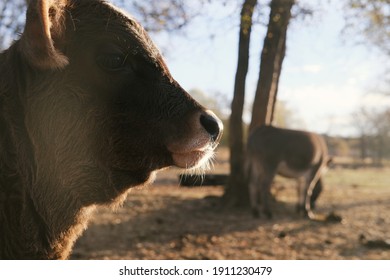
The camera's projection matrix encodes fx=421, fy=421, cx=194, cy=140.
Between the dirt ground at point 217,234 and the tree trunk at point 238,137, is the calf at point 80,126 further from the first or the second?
the tree trunk at point 238,137

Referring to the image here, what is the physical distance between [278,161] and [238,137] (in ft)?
3.91

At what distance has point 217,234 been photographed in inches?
302

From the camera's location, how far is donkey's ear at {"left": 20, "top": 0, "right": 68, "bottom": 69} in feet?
5.68

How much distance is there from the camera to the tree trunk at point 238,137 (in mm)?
10102

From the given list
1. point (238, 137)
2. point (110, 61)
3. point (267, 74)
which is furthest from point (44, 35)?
point (238, 137)

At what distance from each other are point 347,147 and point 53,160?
57036 mm

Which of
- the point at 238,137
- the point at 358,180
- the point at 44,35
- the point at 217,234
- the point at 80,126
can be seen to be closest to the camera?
the point at 44,35

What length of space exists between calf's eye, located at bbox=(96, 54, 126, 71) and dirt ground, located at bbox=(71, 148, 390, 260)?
308cm

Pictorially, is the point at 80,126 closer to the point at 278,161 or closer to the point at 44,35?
the point at 44,35

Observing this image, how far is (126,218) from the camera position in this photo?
8.38 metres

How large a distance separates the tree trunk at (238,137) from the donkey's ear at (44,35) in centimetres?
822

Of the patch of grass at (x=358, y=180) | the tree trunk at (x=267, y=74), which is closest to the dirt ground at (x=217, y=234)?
the tree trunk at (x=267, y=74)

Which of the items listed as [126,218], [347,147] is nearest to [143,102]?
[126,218]

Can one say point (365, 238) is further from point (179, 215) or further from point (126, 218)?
point (126, 218)
